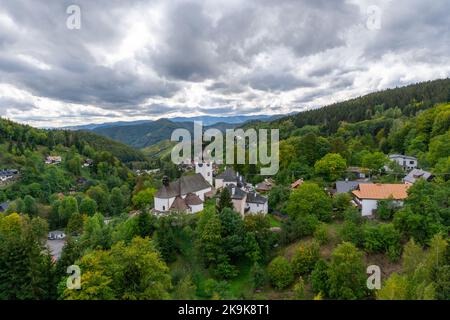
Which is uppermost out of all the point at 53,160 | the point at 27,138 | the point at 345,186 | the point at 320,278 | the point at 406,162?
the point at 27,138

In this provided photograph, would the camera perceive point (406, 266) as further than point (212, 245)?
No

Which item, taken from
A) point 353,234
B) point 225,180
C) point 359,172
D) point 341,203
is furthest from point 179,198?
point 359,172

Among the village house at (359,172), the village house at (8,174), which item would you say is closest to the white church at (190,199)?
the village house at (359,172)

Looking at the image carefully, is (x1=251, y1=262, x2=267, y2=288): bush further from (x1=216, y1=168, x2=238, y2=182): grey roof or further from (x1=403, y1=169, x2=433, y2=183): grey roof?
(x1=403, y1=169, x2=433, y2=183): grey roof

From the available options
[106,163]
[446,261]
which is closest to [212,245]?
[446,261]

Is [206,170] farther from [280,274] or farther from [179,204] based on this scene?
[280,274]

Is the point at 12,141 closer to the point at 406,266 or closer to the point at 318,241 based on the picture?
the point at 318,241

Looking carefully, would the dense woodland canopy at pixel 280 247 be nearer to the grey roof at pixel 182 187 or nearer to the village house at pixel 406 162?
the village house at pixel 406 162
